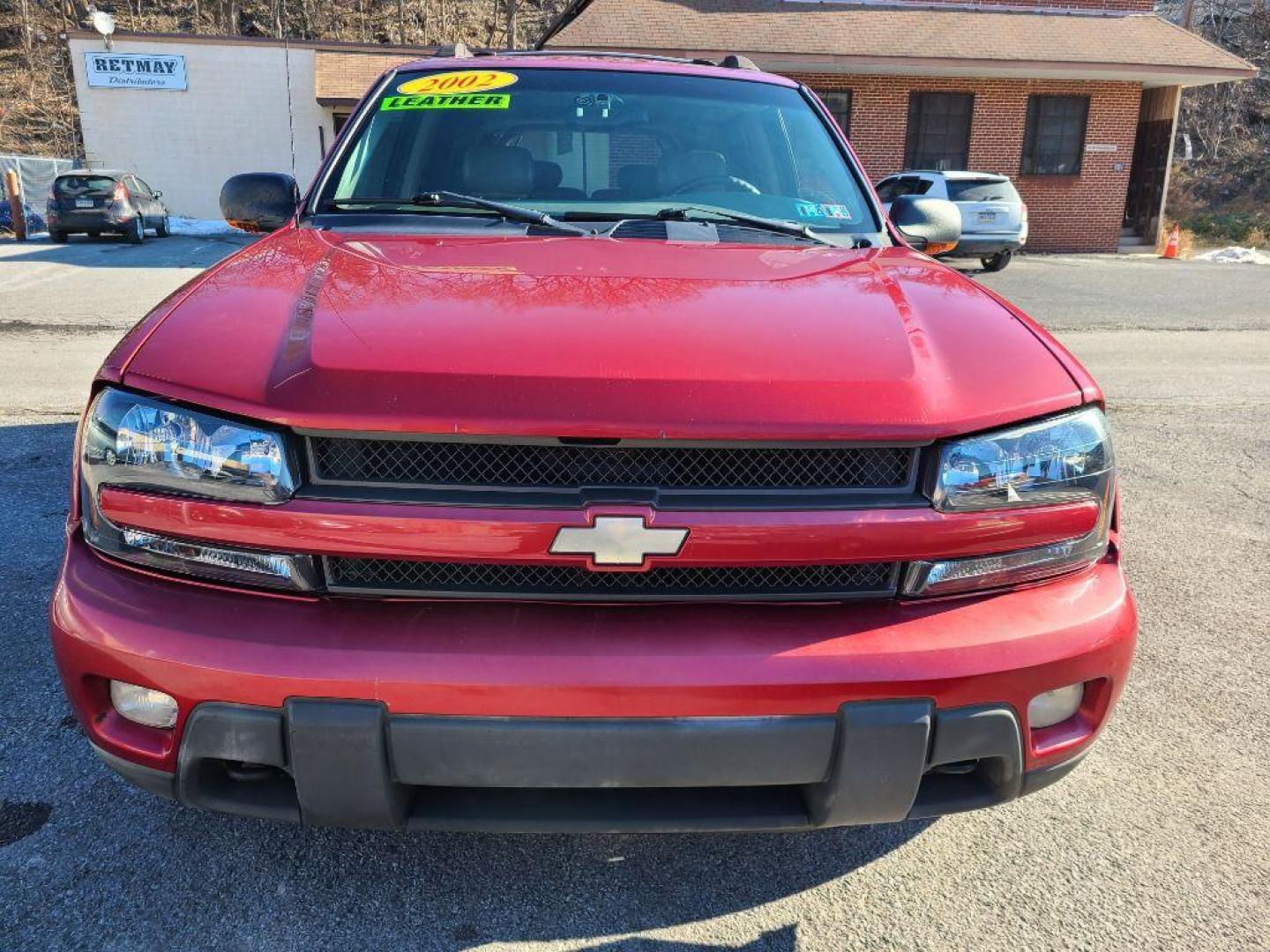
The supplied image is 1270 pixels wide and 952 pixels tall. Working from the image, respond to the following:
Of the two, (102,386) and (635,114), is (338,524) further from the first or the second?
(635,114)

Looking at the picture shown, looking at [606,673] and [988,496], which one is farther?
[988,496]

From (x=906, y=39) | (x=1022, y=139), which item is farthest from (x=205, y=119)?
(x=1022, y=139)

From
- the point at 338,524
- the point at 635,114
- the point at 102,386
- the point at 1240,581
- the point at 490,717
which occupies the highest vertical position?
the point at 635,114

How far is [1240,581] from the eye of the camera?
12.6 ft

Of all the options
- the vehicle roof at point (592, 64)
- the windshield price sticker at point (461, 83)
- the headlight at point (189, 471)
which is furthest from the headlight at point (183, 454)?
the vehicle roof at point (592, 64)

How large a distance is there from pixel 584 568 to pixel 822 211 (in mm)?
1680

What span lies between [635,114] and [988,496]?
75.5 inches

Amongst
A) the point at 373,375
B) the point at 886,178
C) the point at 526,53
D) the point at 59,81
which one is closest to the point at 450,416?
the point at 373,375

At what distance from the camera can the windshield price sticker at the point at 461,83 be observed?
3.13 metres

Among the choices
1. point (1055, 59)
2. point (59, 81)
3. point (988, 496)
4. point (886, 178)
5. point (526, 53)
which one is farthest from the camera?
point (59, 81)

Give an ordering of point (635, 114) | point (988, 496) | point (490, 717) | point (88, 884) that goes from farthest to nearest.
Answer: point (635, 114), point (88, 884), point (988, 496), point (490, 717)

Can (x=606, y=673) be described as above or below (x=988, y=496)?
below

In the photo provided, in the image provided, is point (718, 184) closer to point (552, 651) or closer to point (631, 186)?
point (631, 186)

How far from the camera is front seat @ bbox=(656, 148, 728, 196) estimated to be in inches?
118
